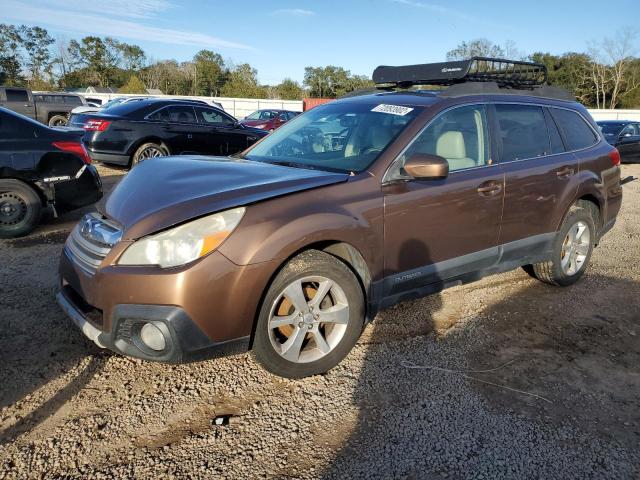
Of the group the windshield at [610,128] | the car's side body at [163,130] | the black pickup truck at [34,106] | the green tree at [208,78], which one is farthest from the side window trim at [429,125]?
the green tree at [208,78]

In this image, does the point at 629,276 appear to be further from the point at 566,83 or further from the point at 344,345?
the point at 566,83

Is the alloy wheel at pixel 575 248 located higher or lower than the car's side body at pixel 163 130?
lower

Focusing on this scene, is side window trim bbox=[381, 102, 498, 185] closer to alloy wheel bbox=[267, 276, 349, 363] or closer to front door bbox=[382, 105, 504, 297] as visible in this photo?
front door bbox=[382, 105, 504, 297]

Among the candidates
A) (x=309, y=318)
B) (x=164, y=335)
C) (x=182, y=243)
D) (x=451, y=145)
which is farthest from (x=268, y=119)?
(x=164, y=335)

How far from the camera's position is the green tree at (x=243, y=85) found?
2318 inches

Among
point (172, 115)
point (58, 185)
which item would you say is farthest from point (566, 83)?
point (58, 185)

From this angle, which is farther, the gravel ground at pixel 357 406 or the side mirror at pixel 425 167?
the side mirror at pixel 425 167

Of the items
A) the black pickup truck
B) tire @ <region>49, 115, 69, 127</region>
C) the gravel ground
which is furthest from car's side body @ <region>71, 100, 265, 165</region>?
the black pickup truck

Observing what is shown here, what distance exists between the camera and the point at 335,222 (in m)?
2.87

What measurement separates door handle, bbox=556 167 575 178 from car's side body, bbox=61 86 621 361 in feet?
0.03

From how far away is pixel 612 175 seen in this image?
4.93 meters

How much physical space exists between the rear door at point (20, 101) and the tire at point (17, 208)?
1638 cm

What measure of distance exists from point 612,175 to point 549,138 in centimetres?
114

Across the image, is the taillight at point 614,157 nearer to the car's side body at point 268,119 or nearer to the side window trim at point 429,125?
the side window trim at point 429,125
